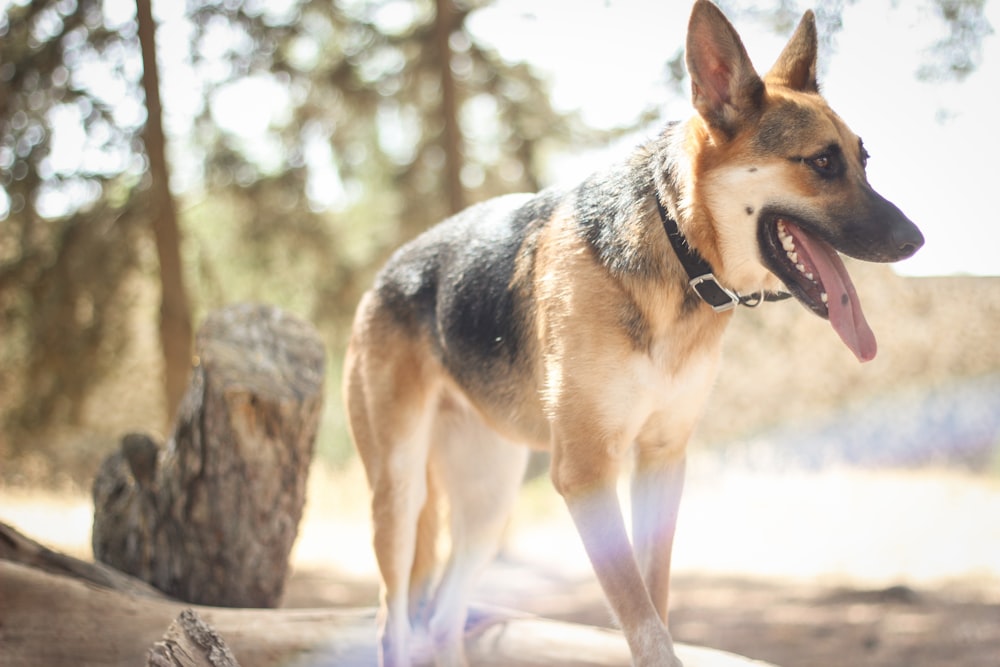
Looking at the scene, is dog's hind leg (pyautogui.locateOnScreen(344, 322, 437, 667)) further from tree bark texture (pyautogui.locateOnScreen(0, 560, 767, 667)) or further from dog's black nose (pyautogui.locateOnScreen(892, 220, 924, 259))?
dog's black nose (pyautogui.locateOnScreen(892, 220, 924, 259))

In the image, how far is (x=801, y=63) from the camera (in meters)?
3.41

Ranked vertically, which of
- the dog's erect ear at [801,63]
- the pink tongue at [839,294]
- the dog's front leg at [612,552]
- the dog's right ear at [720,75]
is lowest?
the dog's front leg at [612,552]

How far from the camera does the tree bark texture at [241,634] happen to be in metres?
4.08

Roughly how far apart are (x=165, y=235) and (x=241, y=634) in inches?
195

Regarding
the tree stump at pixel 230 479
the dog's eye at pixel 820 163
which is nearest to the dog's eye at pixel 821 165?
the dog's eye at pixel 820 163

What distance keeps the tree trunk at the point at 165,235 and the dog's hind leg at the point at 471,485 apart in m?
4.36

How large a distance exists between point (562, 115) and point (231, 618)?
7.42 m

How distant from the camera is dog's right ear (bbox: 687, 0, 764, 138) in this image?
120 inches

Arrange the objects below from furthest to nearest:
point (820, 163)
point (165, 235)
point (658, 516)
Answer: point (165, 235) → point (658, 516) → point (820, 163)

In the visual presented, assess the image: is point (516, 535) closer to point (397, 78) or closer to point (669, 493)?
point (397, 78)

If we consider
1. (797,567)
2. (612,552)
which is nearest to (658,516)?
(612,552)

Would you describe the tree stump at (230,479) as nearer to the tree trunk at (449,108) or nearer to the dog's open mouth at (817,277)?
the dog's open mouth at (817,277)

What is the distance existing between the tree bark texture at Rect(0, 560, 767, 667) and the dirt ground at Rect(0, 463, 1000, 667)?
2505mm

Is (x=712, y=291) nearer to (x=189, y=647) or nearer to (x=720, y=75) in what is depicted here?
(x=720, y=75)
